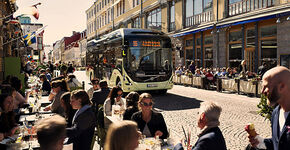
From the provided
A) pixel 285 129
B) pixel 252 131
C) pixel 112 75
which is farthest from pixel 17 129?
pixel 112 75

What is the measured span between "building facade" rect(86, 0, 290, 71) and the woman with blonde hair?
1504cm

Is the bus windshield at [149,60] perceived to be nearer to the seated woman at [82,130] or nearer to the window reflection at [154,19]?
the seated woman at [82,130]

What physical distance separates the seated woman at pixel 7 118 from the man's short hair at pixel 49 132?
2349mm

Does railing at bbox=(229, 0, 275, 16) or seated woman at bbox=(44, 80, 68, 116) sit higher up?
railing at bbox=(229, 0, 275, 16)

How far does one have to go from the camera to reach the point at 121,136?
6.68ft

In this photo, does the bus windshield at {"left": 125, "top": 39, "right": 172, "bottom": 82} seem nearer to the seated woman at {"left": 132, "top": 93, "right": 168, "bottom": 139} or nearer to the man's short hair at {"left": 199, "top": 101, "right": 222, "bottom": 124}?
the seated woman at {"left": 132, "top": 93, "right": 168, "bottom": 139}

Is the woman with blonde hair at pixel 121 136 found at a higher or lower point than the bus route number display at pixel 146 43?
lower

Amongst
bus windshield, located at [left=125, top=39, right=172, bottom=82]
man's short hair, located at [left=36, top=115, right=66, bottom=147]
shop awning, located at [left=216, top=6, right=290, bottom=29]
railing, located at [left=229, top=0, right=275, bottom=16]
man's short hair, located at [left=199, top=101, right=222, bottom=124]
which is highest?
railing, located at [left=229, top=0, right=275, bottom=16]

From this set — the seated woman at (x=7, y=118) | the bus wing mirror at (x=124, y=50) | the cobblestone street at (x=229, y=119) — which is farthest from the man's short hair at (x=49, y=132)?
the bus wing mirror at (x=124, y=50)

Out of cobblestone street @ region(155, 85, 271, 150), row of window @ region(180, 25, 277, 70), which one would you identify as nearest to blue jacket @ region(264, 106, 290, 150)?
cobblestone street @ region(155, 85, 271, 150)

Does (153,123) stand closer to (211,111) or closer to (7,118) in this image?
(211,111)

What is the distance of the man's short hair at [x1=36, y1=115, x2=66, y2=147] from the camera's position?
7.95ft

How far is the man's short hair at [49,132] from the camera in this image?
7.95 feet

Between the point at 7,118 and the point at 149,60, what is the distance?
9.57 m
